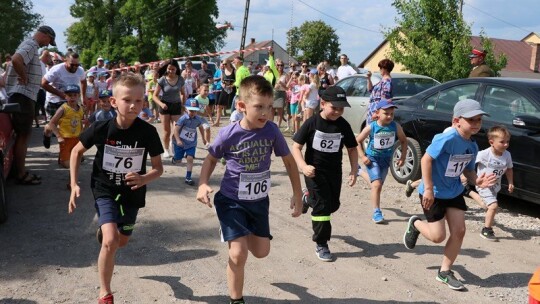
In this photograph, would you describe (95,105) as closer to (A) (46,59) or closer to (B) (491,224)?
(A) (46,59)

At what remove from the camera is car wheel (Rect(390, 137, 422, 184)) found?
7.62 meters

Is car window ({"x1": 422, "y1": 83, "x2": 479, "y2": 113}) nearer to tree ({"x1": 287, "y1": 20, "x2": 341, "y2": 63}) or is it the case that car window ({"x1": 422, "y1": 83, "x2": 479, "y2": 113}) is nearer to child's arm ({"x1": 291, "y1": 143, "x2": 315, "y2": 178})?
child's arm ({"x1": 291, "y1": 143, "x2": 315, "y2": 178})

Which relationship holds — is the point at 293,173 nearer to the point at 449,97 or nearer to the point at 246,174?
the point at 246,174

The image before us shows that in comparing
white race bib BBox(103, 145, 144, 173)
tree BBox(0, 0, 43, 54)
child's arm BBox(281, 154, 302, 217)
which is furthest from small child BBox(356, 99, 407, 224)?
tree BBox(0, 0, 43, 54)

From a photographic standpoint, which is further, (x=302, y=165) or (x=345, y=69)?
(x=345, y=69)

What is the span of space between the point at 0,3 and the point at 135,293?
64.7 meters

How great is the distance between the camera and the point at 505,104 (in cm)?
658

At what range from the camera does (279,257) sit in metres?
4.78

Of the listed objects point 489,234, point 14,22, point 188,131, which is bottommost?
point 489,234

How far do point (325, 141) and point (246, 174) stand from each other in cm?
143

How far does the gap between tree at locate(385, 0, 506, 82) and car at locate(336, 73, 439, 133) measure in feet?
12.4

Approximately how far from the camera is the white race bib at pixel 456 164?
4.29 m

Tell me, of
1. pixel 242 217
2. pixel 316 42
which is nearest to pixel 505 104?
pixel 242 217

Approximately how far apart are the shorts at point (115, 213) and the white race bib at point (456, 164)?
259cm
